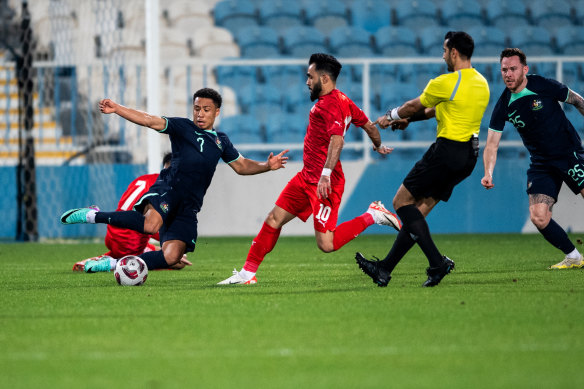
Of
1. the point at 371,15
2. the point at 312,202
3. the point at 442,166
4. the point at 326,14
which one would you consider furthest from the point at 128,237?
the point at 371,15

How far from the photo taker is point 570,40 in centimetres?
1633

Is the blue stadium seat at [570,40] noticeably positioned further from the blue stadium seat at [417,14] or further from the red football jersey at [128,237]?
the red football jersey at [128,237]

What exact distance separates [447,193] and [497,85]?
8168mm

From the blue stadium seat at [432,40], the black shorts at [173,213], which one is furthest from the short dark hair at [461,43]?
the blue stadium seat at [432,40]

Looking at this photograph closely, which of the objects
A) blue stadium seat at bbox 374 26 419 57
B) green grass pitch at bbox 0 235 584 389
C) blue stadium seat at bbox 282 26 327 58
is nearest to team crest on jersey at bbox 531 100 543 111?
green grass pitch at bbox 0 235 584 389

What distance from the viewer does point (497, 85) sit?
14.2 meters

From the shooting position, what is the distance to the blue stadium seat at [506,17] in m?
17.1

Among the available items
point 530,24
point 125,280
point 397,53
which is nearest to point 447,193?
point 125,280

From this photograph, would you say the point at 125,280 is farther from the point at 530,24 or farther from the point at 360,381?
the point at 530,24

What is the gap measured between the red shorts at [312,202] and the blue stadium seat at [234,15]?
1072 cm

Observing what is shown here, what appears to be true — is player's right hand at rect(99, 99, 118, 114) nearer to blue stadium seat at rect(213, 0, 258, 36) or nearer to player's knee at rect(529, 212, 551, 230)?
player's knee at rect(529, 212, 551, 230)

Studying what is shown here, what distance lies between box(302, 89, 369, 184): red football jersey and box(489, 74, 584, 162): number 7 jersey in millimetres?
1520

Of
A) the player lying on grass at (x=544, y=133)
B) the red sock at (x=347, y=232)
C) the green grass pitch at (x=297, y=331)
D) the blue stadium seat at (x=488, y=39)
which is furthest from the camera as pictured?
the blue stadium seat at (x=488, y=39)

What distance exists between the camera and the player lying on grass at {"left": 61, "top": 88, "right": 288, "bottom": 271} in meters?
6.90
